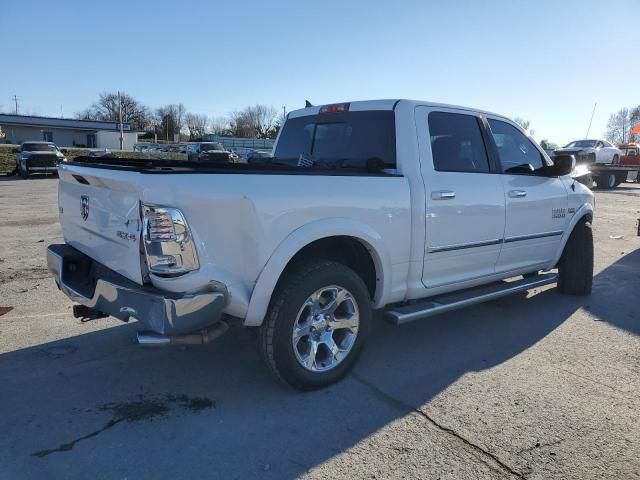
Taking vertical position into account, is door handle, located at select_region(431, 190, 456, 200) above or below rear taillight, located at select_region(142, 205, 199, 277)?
above

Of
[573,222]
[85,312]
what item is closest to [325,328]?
[85,312]

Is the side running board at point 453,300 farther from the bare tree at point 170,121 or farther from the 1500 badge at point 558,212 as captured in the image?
the bare tree at point 170,121

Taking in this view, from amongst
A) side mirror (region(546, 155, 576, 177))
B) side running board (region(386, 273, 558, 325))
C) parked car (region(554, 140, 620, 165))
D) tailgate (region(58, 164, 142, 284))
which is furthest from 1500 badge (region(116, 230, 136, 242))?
parked car (region(554, 140, 620, 165))

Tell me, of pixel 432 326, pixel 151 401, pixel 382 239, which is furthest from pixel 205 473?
pixel 432 326

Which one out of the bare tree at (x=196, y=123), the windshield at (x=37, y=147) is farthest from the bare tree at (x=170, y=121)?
the windshield at (x=37, y=147)

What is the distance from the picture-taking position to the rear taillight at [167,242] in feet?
8.71

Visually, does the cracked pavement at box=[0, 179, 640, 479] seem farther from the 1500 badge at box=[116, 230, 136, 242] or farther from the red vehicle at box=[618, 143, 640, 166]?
Result: the red vehicle at box=[618, 143, 640, 166]

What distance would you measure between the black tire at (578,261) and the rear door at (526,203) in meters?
0.43

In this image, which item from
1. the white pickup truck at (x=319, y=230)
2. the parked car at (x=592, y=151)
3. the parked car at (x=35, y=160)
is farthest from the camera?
the parked car at (x=592, y=151)

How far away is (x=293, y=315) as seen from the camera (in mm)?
3090

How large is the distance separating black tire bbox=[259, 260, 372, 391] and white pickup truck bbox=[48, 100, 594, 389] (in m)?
0.01

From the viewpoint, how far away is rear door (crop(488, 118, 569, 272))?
15.1 feet

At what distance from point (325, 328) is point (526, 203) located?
8.23 ft

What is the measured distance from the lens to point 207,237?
273 cm
